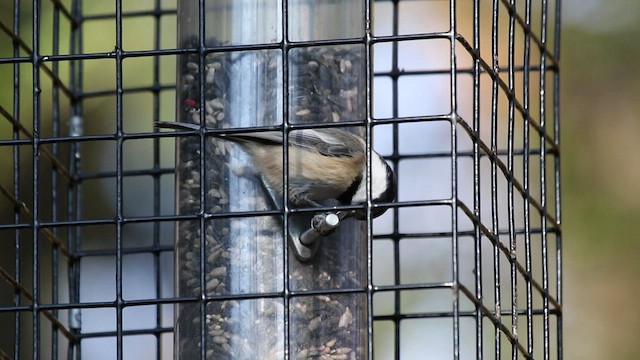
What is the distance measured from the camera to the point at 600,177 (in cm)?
567

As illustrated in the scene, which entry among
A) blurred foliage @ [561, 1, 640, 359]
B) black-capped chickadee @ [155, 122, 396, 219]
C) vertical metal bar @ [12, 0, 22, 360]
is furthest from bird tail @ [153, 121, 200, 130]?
blurred foliage @ [561, 1, 640, 359]

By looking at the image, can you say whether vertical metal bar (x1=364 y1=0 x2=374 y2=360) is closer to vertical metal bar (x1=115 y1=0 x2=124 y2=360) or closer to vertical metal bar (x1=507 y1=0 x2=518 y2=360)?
vertical metal bar (x1=507 y1=0 x2=518 y2=360)

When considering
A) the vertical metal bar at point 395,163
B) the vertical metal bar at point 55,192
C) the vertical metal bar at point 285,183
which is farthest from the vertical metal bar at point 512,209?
the vertical metal bar at point 55,192

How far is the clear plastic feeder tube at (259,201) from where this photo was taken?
130 inches

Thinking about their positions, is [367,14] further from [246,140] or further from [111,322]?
[111,322]

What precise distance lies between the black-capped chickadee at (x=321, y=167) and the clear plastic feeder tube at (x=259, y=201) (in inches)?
2.0

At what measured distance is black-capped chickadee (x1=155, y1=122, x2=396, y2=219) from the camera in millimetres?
3336

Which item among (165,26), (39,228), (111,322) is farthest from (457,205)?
(165,26)

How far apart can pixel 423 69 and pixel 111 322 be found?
1.53 metres

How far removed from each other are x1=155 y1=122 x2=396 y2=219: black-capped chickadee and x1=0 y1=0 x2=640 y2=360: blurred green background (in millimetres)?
2410

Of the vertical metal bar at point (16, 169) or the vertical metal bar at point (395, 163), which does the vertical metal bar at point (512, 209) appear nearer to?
the vertical metal bar at point (395, 163)

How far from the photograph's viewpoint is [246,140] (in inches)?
128

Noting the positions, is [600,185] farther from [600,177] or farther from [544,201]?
[544,201]

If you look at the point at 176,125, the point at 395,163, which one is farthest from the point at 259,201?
the point at 395,163
